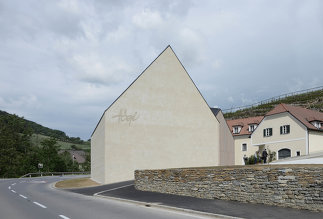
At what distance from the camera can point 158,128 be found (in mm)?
34438

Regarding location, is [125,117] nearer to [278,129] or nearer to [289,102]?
[278,129]

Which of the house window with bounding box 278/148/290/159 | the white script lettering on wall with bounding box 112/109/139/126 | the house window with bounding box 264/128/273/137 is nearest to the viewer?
the white script lettering on wall with bounding box 112/109/139/126

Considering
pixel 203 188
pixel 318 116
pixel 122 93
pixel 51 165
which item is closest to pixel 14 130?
pixel 51 165

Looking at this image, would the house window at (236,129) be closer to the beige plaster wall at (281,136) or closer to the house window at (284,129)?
the beige plaster wall at (281,136)

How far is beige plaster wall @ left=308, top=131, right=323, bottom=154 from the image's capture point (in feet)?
137

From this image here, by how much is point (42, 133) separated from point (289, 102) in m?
108

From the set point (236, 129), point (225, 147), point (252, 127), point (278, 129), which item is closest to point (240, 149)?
point (236, 129)

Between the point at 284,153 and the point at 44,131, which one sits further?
the point at 44,131

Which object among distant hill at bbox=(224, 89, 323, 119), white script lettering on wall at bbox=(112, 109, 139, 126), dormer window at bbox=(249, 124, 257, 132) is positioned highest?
distant hill at bbox=(224, 89, 323, 119)

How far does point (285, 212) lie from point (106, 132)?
72.3 feet

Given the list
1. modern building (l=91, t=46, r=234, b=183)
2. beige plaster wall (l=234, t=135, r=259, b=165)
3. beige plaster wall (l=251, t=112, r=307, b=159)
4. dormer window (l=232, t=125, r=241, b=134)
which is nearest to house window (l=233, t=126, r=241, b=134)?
dormer window (l=232, t=125, r=241, b=134)

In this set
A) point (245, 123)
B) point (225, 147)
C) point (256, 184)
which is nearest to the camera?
point (256, 184)

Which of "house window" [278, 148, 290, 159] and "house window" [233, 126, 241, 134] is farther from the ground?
"house window" [233, 126, 241, 134]

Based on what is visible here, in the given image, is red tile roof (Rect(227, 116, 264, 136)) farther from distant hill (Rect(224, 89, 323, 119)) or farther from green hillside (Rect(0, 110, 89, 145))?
green hillside (Rect(0, 110, 89, 145))
